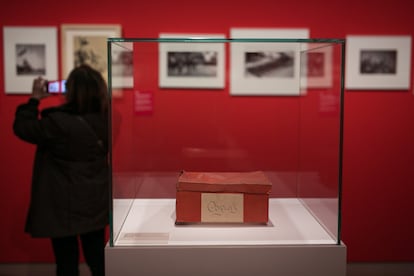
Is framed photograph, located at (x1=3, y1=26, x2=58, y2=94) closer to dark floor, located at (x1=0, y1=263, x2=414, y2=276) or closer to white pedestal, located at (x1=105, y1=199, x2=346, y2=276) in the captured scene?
dark floor, located at (x1=0, y1=263, x2=414, y2=276)

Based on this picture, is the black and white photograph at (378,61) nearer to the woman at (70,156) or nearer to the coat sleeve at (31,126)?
the woman at (70,156)

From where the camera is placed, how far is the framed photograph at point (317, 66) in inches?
59.5

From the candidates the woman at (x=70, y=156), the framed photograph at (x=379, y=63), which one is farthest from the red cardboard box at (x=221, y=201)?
the framed photograph at (x=379, y=63)

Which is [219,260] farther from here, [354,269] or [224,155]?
[354,269]

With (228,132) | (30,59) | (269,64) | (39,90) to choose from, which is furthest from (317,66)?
(30,59)

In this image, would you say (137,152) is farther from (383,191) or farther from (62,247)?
(383,191)

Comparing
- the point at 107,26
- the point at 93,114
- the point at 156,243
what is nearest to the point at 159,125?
the point at 156,243

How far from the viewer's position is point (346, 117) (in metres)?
3.77

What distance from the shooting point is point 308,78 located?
5.58 ft

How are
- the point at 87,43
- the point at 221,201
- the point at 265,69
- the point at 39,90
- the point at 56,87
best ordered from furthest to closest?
the point at 87,43 → the point at 56,87 → the point at 39,90 → the point at 265,69 → the point at 221,201

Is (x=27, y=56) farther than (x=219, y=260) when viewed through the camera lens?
Yes

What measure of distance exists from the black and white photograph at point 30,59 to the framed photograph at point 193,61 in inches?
84.7

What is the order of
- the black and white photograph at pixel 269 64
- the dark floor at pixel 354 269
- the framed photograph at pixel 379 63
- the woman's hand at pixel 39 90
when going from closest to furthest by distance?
the black and white photograph at pixel 269 64 < the woman's hand at pixel 39 90 < the framed photograph at pixel 379 63 < the dark floor at pixel 354 269

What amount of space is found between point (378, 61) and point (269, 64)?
2.30 meters
